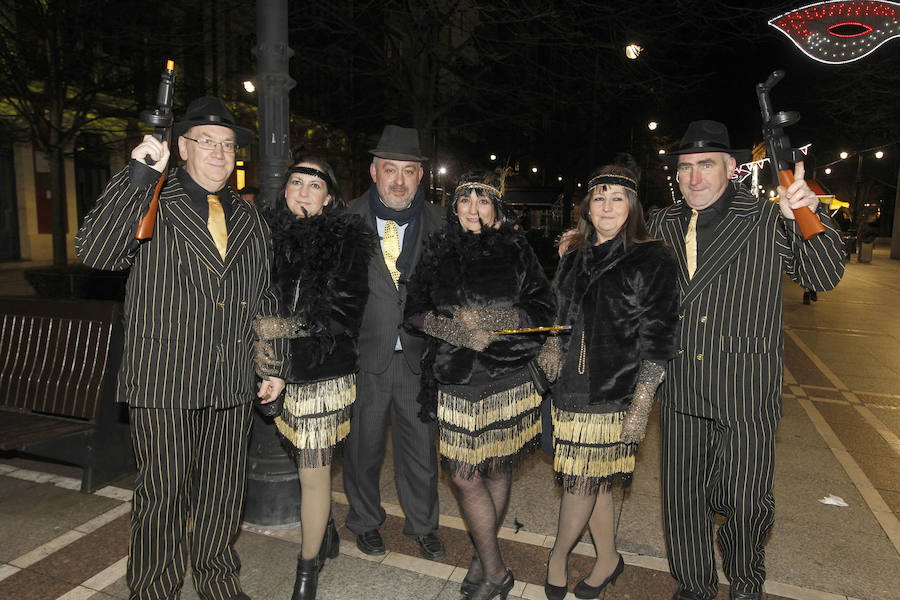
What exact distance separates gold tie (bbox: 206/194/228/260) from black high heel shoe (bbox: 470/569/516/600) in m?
1.99

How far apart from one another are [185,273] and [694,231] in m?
2.32

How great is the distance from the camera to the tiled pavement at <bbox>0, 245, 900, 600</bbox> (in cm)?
323

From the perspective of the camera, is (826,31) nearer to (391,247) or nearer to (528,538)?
(391,247)

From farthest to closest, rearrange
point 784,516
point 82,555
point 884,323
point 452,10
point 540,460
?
point 884,323 < point 452,10 < point 540,460 < point 784,516 < point 82,555

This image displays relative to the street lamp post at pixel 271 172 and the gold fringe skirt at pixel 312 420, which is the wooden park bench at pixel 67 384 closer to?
the street lamp post at pixel 271 172

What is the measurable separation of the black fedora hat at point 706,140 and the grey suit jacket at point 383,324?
138cm

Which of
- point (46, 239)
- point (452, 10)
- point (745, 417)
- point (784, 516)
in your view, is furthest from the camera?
point (46, 239)

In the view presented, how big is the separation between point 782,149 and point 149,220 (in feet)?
8.69

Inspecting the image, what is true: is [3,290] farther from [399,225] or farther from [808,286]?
[808,286]

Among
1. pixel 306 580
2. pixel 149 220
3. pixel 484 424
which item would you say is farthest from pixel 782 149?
pixel 306 580

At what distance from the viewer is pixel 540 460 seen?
5039 millimetres

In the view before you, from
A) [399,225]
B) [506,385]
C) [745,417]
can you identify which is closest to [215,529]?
[506,385]

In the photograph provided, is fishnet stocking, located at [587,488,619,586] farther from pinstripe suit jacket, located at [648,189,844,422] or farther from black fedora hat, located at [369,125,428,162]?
black fedora hat, located at [369,125,428,162]

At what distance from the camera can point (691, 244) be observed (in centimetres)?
298
